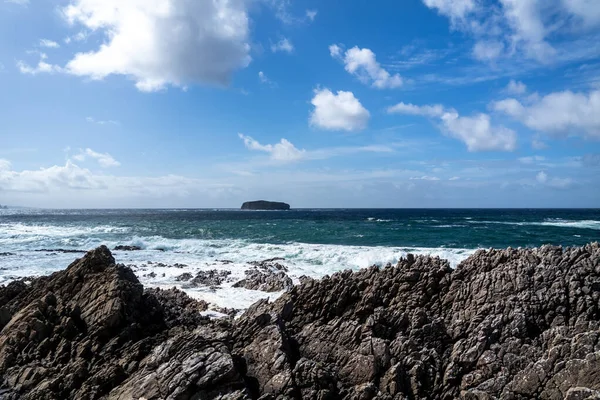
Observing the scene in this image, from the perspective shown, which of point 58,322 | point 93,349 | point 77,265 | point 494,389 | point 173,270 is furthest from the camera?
point 173,270

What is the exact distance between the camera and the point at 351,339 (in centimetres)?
1027

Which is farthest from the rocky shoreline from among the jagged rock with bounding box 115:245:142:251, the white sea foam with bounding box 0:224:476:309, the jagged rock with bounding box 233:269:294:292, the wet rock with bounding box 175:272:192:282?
the jagged rock with bounding box 115:245:142:251

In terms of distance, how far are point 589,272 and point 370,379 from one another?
7.55 metres

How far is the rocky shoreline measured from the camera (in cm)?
885

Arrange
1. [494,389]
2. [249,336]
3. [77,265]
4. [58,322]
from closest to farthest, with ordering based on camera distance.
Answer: [494,389]
[249,336]
[58,322]
[77,265]

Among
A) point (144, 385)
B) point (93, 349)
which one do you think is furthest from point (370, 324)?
point (93, 349)

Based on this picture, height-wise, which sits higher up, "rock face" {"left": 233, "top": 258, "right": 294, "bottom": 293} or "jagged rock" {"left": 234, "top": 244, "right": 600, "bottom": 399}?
"jagged rock" {"left": 234, "top": 244, "right": 600, "bottom": 399}

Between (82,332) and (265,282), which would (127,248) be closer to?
(265,282)

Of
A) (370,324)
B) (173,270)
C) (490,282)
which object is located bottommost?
(173,270)

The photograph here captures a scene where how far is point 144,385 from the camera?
897 centimetres

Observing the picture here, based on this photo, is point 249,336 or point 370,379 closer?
point 370,379

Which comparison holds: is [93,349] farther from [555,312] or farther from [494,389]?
[555,312]

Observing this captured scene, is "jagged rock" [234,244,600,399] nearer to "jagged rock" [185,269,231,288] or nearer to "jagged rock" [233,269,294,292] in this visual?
"jagged rock" [233,269,294,292]

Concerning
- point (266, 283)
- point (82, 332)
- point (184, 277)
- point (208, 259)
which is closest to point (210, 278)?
point (184, 277)
